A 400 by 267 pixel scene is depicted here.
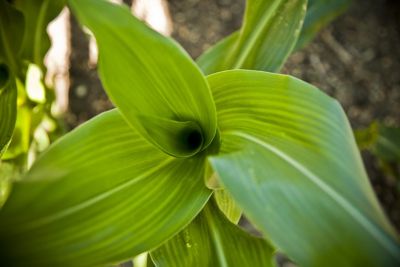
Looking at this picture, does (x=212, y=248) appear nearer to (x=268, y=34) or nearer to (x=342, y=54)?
(x=268, y=34)

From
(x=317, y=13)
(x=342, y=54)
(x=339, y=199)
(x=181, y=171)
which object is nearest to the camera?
(x=339, y=199)

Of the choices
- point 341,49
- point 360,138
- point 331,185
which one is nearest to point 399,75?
point 341,49

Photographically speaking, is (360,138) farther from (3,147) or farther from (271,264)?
(3,147)

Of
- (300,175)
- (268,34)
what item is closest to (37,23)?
(268,34)

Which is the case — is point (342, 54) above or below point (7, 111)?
below

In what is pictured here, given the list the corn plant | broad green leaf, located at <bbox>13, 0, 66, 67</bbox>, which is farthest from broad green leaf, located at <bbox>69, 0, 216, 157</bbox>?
broad green leaf, located at <bbox>13, 0, 66, 67</bbox>

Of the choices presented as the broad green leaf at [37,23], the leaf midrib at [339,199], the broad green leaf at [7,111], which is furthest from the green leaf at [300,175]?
the broad green leaf at [37,23]
